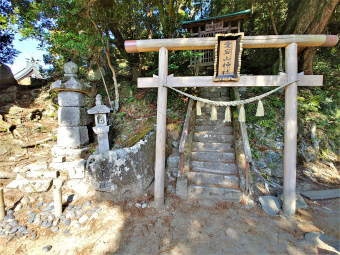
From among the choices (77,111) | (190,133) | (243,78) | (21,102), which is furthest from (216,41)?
(21,102)

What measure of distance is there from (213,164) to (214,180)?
47 centimetres

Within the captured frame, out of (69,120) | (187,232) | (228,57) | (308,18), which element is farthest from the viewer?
(308,18)

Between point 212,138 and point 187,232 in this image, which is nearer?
point 187,232

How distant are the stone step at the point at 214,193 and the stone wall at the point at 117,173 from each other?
1.33 meters

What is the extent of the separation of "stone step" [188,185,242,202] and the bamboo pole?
3.48m

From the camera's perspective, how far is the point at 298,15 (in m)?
6.73

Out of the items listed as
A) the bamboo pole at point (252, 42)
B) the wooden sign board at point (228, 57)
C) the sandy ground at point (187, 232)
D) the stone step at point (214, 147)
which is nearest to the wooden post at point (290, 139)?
the bamboo pole at point (252, 42)

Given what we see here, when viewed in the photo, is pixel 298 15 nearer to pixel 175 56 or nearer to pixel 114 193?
pixel 175 56

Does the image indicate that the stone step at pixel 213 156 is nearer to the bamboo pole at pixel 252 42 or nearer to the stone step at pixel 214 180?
the stone step at pixel 214 180

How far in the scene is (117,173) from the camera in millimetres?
4012

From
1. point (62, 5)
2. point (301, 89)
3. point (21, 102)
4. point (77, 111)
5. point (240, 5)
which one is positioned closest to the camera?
point (77, 111)

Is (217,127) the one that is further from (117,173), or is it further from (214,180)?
(117,173)

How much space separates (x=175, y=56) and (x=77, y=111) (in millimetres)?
4340

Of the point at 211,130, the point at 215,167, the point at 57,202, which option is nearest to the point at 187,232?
the point at 215,167
